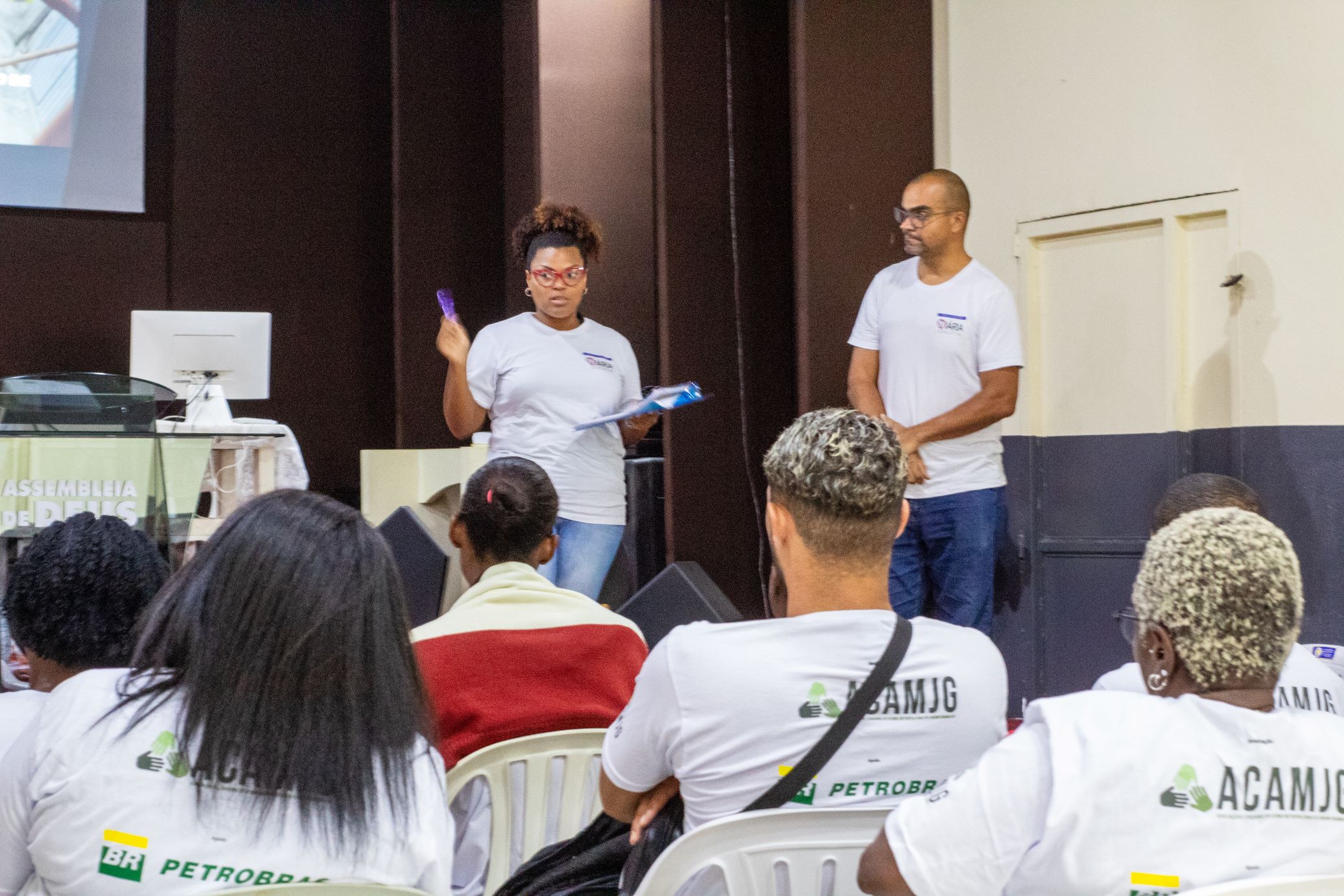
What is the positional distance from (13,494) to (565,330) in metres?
1.52

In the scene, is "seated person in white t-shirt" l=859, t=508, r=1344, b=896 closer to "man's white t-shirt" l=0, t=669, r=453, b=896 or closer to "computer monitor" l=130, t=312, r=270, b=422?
"man's white t-shirt" l=0, t=669, r=453, b=896

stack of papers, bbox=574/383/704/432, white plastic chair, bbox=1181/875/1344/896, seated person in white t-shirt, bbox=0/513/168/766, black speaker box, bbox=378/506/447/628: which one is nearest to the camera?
white plastic chair, bbox=1181/875/1344/896

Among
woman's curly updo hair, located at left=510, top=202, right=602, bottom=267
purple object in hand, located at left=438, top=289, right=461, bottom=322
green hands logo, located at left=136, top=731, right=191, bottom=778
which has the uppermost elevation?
woman's curly updo hair, located at left=510, top=202, right=602, bottom=267

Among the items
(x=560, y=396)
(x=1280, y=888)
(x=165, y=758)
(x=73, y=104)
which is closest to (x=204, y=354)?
(x=73, y=104)

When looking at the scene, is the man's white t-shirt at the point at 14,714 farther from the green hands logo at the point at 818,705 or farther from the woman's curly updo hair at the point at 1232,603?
the woman's curly updo hair at the point at 1232,603

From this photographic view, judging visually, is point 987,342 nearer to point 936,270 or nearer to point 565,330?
point 936,270

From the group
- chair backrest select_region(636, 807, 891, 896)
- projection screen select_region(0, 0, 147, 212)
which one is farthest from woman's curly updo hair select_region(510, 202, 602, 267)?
projection screen select_region(0, 0, 147, 212)

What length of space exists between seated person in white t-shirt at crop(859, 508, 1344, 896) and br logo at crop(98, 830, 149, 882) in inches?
26.3

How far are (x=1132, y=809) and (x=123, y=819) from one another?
91cm

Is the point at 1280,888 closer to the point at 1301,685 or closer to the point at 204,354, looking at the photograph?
the point at 1301,685

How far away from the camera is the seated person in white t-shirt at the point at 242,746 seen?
3.78 ft

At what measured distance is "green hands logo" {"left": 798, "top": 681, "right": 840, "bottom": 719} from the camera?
1.35 metres

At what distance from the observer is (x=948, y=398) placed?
142 inches

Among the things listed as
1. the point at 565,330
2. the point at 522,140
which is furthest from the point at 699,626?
the point at 522,140
